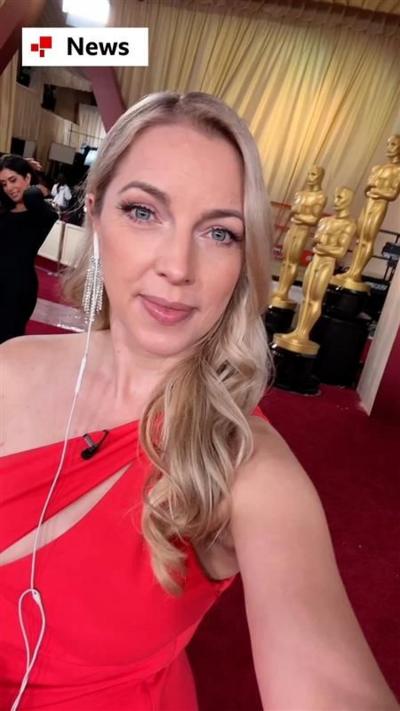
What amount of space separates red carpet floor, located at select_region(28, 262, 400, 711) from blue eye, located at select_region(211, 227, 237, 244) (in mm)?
767

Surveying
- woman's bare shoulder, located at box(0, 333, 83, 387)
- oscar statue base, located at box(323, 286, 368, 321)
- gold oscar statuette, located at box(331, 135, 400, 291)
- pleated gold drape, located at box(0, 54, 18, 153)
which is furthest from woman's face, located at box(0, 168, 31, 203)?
pleated gold drape, located at box(0, 54, 18, 153)

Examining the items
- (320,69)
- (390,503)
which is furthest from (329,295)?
(320,69)

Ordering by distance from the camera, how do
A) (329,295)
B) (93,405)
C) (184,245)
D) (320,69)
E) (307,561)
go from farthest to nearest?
(320,69) → (329,295) → (93,405) → (184,245) → (307,561)

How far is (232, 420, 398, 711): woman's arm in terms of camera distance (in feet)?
1.77

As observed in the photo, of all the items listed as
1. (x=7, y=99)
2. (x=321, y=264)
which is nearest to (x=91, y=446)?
(x=321, y=264)

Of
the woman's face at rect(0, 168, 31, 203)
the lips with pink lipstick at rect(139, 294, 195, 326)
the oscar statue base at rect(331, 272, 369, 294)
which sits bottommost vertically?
the oscar statue base at rect(331, 272, 369, 294)

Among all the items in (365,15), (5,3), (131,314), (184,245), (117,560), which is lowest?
(117,560)

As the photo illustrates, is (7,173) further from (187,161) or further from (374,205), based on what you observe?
(374,205)

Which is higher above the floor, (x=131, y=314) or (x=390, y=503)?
(x=131, y=314)

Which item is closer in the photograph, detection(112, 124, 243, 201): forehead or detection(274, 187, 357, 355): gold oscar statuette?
detection(112, 124, 243, 201): forehead

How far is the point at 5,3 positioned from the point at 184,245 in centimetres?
593

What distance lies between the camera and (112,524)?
71cm

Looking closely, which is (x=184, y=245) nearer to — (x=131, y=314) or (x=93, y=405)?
(x=131, y=314)

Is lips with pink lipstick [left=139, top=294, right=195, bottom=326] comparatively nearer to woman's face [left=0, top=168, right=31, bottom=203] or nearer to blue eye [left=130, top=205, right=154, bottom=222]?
blue eye [left=130, top=205, right=154, bottom=222]
